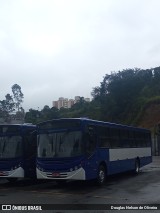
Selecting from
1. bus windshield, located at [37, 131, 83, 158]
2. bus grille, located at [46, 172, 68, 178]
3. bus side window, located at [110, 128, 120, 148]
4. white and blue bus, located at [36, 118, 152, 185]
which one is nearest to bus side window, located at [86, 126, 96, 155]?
white and blue bus, located at [36, 118, 152, 185]

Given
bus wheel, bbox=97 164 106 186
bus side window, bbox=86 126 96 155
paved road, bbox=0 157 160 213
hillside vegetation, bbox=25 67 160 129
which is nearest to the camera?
paved road, bbox=0 157 160 213

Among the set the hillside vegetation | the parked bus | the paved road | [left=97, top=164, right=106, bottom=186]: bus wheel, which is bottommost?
the paved road

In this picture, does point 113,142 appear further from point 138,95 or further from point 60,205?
point 138,95

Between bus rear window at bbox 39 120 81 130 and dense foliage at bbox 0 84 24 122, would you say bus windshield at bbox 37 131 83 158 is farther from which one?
dense foliage at bbox 0 84 24 122

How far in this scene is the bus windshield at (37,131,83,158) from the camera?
16656mm

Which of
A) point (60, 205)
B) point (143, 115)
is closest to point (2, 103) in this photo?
point (143, 115)

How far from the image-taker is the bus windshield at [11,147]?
1852 cm

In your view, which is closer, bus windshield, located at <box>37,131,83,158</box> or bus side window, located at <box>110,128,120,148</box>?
bus windshield, located at <box>37,131,83,158</box>

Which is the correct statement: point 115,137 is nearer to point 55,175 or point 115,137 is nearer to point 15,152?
point 55,175

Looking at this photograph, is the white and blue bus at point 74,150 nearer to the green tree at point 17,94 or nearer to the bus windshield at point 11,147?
the bus windshield at point 11,147

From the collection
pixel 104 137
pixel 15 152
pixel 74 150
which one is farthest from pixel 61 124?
pixel 15 152

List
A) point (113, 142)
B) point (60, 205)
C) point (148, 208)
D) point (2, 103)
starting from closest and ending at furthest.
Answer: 1. point (148, 208)
2. point (60, 205)
3. point (113, 142)
4. point (2, 103)

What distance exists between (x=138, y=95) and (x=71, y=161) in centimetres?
7470

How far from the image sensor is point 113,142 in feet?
65.9
